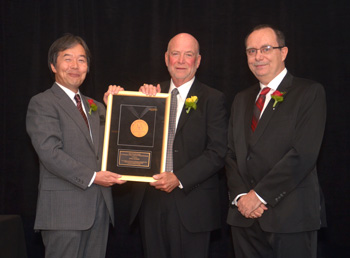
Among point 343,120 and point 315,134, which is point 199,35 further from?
point 315,134

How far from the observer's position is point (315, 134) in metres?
2.94

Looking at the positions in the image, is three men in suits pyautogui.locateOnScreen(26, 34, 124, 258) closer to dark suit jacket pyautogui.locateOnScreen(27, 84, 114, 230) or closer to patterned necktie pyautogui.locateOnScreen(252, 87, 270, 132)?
dark suit jacket pyautogui.locateOnScreen(27, 84, 114, 230)

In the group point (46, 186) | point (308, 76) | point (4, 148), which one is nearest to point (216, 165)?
point (46, 186)

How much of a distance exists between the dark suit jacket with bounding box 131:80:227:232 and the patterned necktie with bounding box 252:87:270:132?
0.33 m

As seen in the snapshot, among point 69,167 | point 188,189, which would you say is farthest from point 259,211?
point 69,167

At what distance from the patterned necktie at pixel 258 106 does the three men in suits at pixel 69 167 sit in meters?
1.07

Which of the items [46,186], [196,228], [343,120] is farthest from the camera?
[343,120]

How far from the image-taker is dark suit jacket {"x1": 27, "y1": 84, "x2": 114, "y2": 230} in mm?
3053

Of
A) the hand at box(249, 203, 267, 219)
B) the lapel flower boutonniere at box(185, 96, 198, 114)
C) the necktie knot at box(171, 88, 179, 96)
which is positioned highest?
the necktie knot at box(171, 88, 179, 96)

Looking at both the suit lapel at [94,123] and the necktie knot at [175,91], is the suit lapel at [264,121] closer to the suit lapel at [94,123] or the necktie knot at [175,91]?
the necktie knot at [175,91]

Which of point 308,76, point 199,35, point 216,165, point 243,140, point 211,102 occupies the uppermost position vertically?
point 199,35

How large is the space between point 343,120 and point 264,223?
1.80m

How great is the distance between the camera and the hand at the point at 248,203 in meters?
2.94

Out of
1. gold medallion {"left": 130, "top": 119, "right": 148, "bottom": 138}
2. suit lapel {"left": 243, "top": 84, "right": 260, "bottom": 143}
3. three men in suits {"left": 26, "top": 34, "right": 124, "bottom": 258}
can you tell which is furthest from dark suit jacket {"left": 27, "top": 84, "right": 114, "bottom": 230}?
suit lapel {"left": 243, "top": 84, "right": 260, "bottom": 143}
